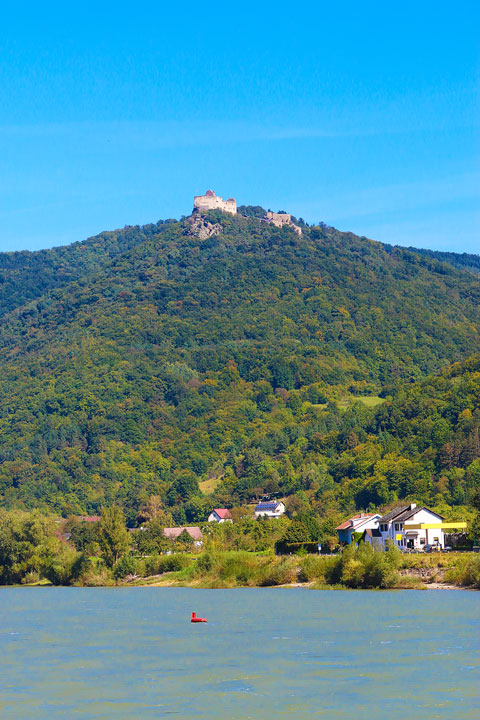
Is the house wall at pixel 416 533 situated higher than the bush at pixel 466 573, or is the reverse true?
the house wall at pixel 416 533

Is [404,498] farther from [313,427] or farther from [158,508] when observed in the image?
[313,427]

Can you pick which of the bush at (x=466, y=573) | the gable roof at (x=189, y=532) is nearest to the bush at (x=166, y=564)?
the bush at (x=466, y=573)

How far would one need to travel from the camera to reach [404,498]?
395 ft

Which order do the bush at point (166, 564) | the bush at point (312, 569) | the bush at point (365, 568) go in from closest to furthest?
the bush at point (365, 568) < the bush at point (312, 569) < the bush at point (166, 564)

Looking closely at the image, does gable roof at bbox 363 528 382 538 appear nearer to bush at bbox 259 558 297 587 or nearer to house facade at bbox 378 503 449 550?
house facade at bbox 378 503 449 550

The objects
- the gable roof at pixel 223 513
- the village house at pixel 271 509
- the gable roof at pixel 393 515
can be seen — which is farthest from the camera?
the gable roof at pixel 223 513

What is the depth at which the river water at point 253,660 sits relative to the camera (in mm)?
28672

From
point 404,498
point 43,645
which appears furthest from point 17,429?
point 43,645

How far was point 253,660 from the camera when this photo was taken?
37531mm

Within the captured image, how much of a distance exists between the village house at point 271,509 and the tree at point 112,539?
178 feet

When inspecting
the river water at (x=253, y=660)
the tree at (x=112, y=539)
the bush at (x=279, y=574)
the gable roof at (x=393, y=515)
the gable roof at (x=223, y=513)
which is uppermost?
the gable roof at (x=223, y=513)

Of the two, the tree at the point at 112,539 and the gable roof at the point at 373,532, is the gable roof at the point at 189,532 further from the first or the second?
the gable roof at the point at 373,532

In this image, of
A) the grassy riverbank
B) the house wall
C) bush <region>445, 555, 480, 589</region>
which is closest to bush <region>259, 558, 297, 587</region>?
the grassy riverbank

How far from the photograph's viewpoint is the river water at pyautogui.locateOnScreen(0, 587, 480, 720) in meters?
28.7
